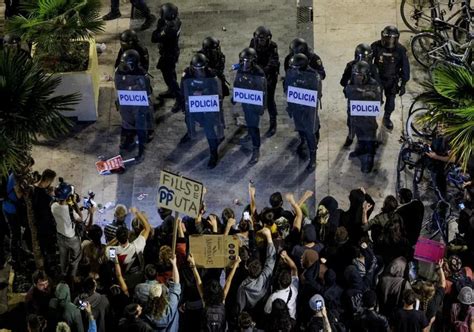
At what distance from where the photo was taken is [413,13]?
684 inches

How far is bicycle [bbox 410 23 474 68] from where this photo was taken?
579 inches

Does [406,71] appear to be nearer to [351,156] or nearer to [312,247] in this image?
[351,156]

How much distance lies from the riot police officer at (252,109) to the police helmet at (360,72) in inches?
49.2

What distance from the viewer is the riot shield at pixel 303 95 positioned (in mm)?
14336

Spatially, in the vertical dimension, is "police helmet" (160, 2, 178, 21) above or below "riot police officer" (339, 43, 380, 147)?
above

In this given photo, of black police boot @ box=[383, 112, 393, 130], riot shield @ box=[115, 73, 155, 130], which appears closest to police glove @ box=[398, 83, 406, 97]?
black police boot @ box=[383, 112, 393, 130]

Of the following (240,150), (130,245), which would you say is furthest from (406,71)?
(130,245)

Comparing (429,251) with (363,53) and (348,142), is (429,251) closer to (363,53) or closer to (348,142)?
(363,53)

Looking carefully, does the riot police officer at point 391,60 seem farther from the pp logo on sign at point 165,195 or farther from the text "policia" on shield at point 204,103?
the pp logo on sign at point 165,195

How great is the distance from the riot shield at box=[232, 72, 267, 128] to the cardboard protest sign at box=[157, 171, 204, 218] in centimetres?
346

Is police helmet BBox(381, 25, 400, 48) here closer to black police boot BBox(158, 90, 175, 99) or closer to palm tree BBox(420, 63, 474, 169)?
palm tree BBox(420, 63, 474, 169)

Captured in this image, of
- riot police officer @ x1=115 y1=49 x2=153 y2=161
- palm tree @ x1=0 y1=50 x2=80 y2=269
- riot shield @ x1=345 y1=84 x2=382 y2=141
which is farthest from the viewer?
riot police officer @ x1=115 y1=49 x2=153 y2=161

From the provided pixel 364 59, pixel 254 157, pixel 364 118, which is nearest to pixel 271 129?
pixel 254 157

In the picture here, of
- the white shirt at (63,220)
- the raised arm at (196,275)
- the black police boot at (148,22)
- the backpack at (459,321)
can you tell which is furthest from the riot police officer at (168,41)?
the backpack at (459,321)
